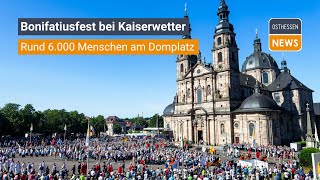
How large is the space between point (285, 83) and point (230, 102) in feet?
60.6

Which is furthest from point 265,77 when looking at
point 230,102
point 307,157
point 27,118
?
point 27,118

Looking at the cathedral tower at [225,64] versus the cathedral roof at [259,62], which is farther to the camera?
the cathedral roof at [259,62]

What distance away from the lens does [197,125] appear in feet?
215

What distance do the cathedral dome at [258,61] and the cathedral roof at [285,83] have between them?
569cm

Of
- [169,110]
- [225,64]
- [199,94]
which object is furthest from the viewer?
[169,110]

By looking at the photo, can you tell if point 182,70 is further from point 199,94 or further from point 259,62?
point 259,62

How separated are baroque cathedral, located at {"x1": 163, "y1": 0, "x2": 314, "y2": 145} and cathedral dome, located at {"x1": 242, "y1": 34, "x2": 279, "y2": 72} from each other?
17.6 feet

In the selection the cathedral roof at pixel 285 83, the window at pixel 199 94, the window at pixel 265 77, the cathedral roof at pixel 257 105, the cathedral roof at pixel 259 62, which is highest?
the cathedral roof at pixel 259 62

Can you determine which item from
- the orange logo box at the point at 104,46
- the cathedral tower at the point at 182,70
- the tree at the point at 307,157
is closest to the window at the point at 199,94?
the cathedral tower at the point at 182,70

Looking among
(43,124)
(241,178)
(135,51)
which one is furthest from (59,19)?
(43,124)

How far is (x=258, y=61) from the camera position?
259 ft

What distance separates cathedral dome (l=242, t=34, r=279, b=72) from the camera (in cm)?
7817

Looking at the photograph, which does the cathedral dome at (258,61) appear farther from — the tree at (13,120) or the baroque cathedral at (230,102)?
the tree at (13,120)

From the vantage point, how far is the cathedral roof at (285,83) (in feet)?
219
